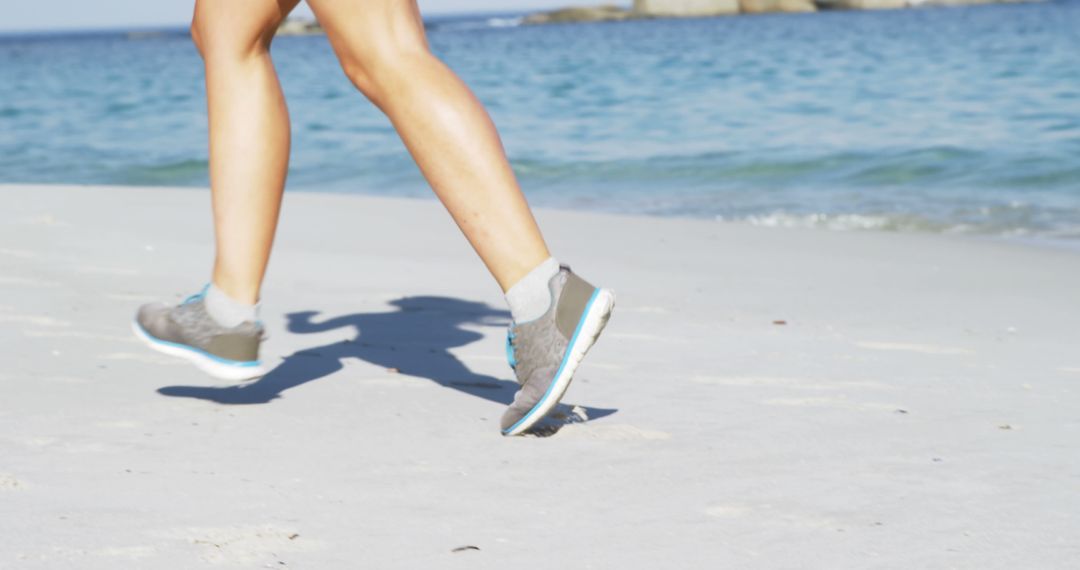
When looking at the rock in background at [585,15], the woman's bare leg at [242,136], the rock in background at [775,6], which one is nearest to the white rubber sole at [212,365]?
the woman's bare leg at [242,136]

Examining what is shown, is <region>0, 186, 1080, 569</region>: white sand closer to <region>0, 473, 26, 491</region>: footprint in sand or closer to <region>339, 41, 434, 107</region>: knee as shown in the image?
<region>0, 473, 26, 491</region>: footprint in sand

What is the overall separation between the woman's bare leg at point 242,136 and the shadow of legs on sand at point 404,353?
278 mm

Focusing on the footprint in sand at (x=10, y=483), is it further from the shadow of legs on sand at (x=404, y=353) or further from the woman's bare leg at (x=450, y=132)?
the woman's bare leg at (x=450, y=132)

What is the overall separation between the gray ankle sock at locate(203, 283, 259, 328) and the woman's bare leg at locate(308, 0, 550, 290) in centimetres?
44

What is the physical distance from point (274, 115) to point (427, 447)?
0.67 meters

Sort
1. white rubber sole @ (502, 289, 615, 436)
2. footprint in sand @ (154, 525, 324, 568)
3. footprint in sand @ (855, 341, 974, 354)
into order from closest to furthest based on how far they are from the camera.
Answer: footprint in sand @ (154, 525, 324, 568)
white rubber sole @ (502, 289, 615, 436)
footprint in sand @ (855, 341, 974, 354)

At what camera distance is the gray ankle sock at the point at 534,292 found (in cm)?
202

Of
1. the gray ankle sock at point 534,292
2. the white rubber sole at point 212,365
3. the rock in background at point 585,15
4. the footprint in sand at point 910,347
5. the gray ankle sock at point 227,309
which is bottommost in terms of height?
the rock in background at point 585,15

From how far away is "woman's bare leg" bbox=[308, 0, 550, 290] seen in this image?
79.8 inches

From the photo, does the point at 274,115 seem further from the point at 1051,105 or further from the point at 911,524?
the point at 1051,105

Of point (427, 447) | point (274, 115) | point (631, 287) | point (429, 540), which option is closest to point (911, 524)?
point (429, 540)

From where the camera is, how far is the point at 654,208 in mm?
7859

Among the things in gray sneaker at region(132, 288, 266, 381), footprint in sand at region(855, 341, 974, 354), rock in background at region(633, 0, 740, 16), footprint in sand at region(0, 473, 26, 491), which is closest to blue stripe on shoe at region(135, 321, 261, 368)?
gray sneaker at region(132, 288, 266, 381)

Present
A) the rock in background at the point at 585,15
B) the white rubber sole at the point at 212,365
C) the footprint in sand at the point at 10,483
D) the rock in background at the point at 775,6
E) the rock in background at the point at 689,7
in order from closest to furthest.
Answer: the footprint in sand at the point at 10,483 → the white rubber sole at the point at 212,365 → the rock in background at the point at 775,6 → the rock in background at the point at 689,7 → the rock in background at the point at 585,15
